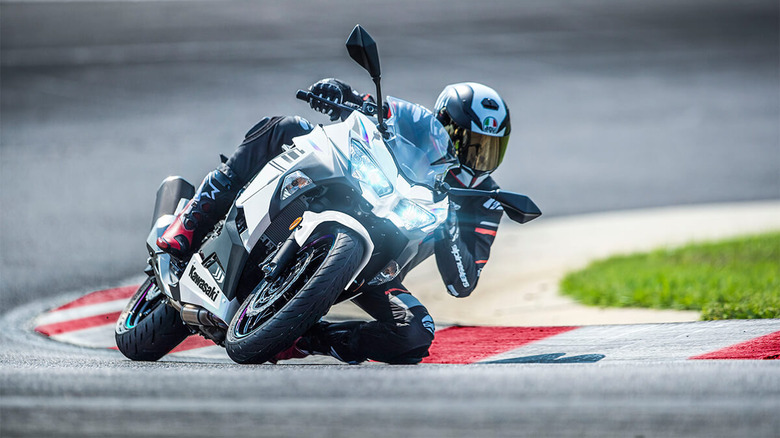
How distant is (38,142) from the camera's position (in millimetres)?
13633

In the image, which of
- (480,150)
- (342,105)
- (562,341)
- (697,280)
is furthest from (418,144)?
(697,280)

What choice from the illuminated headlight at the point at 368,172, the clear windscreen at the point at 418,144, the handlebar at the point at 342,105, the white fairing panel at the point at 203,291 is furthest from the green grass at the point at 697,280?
the white fairing panel at the point at 203,291

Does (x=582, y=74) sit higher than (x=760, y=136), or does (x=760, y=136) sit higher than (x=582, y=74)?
(x=582, y=74)

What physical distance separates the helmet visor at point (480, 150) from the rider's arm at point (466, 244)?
→ 0.23 meters

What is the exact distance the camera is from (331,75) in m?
18.1

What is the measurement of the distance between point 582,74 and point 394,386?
16.2 metres

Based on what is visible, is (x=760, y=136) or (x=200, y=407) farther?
(x=760, y=136)

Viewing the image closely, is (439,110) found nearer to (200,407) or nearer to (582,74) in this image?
(200,407)

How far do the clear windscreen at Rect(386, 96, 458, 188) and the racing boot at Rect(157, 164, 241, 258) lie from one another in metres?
0.85

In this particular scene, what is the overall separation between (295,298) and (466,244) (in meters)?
1.47

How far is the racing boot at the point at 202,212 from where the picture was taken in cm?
526

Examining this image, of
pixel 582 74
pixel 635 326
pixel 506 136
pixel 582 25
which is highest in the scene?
pixel 582 25

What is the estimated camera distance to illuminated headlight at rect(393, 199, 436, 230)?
466cm

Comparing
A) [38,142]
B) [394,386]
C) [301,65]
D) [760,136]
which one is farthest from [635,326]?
[301,65]
